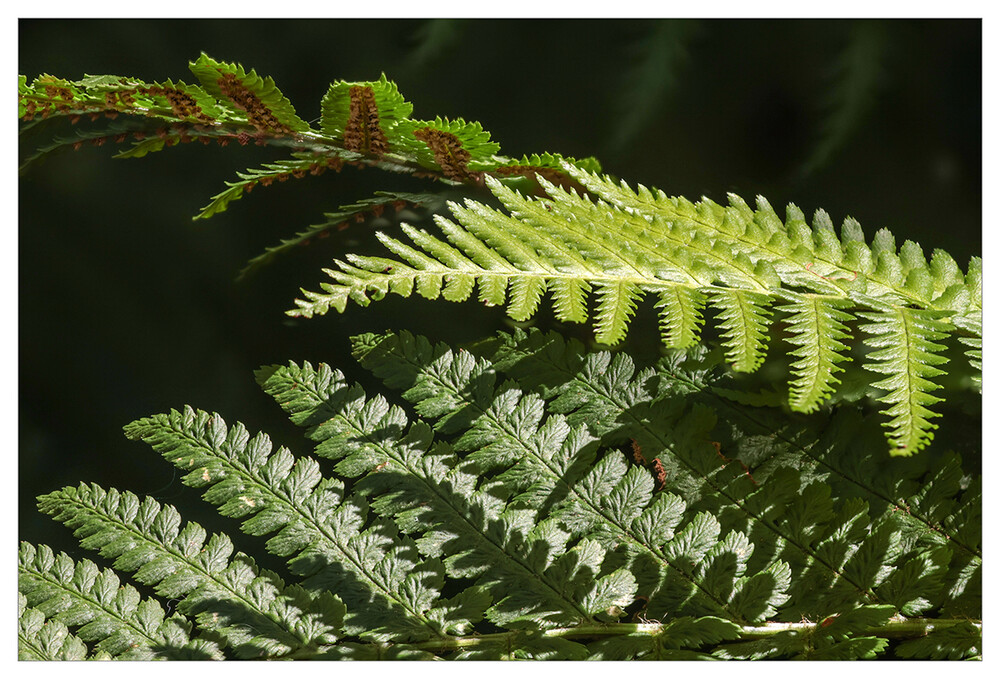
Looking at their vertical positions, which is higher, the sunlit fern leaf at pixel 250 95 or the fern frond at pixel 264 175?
the sunlit fern leaf at pixel 250 95

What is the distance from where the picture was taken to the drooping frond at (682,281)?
809mm

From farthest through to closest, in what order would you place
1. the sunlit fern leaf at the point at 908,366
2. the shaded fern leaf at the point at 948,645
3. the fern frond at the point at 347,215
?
the fern frond at the point at 347,215
the shaded fern leaf at the point at 948,645
the sunlit fern leaf at the point at 908,366

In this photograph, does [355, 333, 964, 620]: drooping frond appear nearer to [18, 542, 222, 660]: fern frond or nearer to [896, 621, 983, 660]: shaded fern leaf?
[896, 621, 983, 660]: shaded fern leaf

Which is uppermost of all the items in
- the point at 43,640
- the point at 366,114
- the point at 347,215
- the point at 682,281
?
the point at 366,114

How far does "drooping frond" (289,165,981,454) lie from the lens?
81 centimetres

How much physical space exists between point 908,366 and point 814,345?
11 cm

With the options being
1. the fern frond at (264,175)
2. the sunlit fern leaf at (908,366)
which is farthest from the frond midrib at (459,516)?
the sunlit fern leaf at (908,366)

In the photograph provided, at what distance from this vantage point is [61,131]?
112cm

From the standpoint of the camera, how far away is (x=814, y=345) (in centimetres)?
81

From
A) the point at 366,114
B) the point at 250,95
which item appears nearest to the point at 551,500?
the point at 366,114

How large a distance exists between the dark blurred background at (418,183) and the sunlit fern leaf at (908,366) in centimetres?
29

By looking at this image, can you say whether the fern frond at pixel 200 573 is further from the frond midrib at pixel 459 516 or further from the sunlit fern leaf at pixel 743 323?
the sunlit fern leaf at pixel 743 323

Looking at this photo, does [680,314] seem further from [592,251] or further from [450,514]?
[450,514]

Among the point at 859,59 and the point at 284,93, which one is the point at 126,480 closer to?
the point at 284,93
